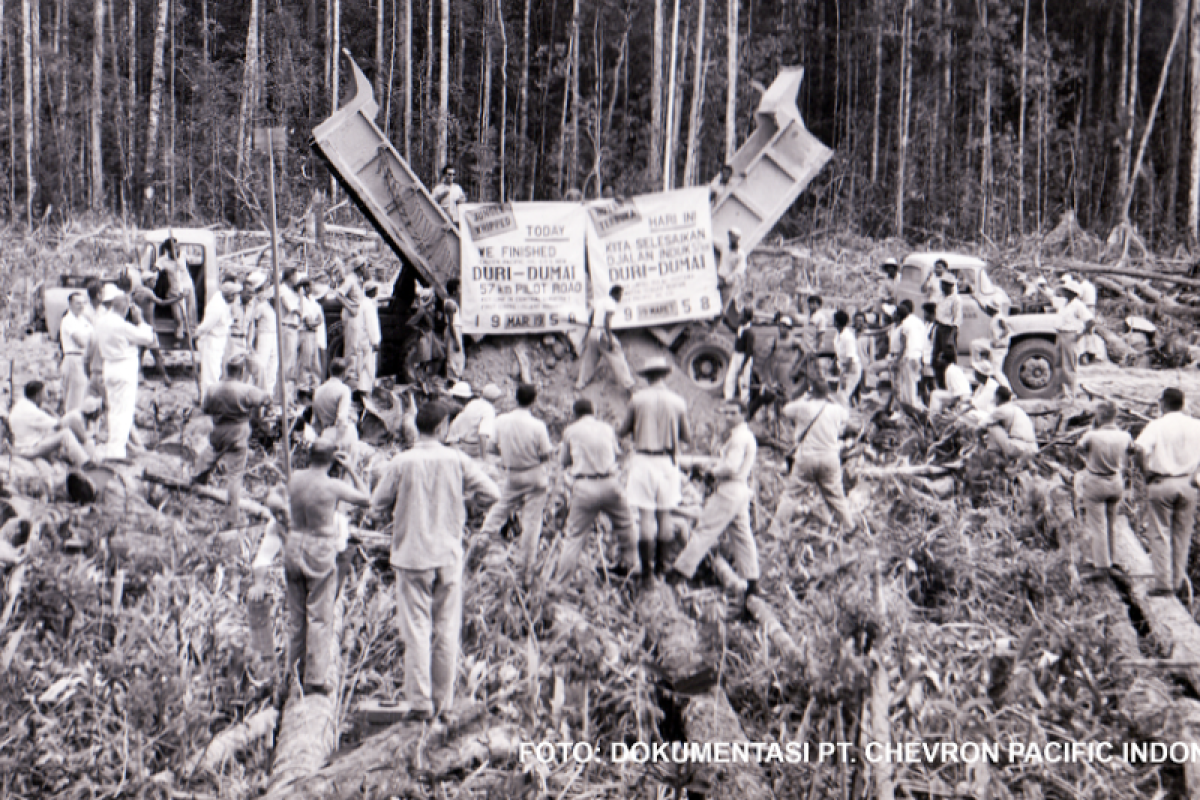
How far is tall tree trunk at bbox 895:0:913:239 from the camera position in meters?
37.8

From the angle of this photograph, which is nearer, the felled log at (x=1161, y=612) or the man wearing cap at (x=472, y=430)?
the felled log at (x=1161, y=612)

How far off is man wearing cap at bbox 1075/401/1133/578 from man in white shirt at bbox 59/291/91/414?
28.7 ft

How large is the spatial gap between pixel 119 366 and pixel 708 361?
653 cm

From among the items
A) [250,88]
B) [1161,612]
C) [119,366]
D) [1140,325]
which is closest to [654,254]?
[119,366]

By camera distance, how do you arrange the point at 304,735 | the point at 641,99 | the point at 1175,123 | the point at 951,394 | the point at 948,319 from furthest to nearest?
1. the point at 641,99
2. the point at 1175,123
3. the point at 948,319
4. the point at 951,394
5. the point at 304,735

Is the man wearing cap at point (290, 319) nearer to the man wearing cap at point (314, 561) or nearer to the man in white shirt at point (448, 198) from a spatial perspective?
the man in white shirt at point (448, 198)

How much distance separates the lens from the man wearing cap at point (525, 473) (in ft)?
29.3

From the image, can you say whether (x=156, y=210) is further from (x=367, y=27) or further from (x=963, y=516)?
(x=963, y=516)

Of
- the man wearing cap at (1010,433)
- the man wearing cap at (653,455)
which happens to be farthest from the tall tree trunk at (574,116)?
the man wearing cap at (653,455)

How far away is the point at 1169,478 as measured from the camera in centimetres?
952

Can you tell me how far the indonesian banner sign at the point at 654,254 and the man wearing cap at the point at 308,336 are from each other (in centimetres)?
308

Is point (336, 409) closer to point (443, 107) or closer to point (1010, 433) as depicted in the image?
point (1010, 433)

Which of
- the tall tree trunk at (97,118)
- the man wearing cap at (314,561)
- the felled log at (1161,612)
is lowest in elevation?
the felled log at (1161,612)

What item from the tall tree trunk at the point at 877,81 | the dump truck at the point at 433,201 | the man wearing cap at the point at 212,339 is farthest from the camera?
the tall tree trunk at the point at 877,81
